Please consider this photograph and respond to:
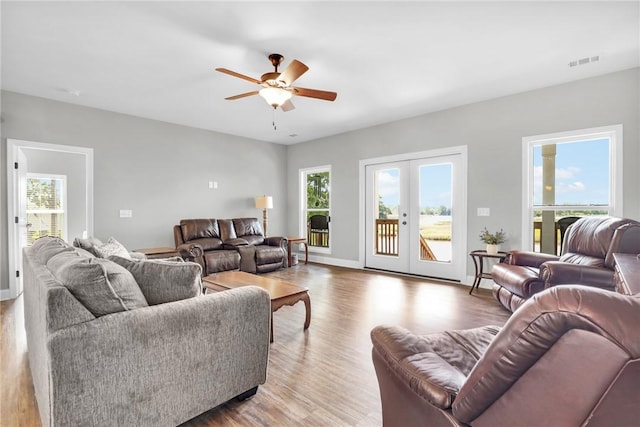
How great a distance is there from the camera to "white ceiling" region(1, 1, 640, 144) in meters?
2.45

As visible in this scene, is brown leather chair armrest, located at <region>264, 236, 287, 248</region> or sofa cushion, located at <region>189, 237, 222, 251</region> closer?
sofa cushion, located at <region>189, 237, 222, 251</region>

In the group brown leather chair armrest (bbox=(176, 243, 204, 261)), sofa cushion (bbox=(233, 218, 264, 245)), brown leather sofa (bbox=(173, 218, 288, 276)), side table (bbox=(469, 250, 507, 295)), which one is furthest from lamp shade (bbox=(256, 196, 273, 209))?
side table (bbox=(469, 250, 507, 295))

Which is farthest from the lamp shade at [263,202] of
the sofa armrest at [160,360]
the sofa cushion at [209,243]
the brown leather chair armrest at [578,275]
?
the brown leather chair armrest at [578,275]

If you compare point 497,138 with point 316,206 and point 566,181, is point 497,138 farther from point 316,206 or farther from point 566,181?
point 316,206

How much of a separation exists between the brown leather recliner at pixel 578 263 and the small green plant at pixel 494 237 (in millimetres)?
640

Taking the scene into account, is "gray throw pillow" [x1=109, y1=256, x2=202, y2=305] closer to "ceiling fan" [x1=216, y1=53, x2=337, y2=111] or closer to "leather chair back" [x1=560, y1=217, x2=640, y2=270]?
"ceiling fan" [x1=216, y1=53, x2=337, y2=111]

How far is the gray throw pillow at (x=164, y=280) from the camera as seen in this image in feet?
5.52

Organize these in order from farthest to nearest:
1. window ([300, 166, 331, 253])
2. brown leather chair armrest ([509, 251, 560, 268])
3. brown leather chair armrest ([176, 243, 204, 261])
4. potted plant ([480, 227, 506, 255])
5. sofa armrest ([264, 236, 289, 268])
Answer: window ([300, 166, 331, 253]) < sofa armrest ([264, 236, 289, 268]) < brown leather chair armrest ([176, 243, 204, 261]) < potted plant ([480, 227, 506, 255]) < brown leather chair armrest ([509, 251, 560, 268])

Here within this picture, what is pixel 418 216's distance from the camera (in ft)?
17.4

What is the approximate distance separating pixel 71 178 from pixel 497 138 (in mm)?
8483

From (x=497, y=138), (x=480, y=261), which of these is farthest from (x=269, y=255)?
(x=497, y=138)

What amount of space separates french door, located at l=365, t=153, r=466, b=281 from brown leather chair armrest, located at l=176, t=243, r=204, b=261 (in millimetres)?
3018

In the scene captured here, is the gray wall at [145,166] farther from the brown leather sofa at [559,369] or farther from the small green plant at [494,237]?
the brown leather sofa at [559,369]

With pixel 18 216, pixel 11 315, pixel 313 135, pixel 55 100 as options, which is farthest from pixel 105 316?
pixel 313 135
